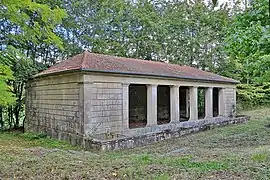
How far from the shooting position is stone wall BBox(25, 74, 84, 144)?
35.1 feet

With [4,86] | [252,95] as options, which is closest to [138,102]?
[252,95]

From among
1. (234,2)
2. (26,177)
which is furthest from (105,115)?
(234,2)

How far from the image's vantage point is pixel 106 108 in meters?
11.0

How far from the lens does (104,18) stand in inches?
774

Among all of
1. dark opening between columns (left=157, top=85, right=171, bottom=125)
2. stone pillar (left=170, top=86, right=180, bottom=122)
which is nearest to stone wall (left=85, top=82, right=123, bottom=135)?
stone pillar (left=170, top=86, right=180, bottom=122)

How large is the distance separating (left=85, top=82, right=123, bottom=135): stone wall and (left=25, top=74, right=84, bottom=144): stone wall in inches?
21.9

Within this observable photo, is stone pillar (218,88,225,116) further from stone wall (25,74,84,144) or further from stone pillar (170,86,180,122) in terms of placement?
stone wall (25,74,84,144)

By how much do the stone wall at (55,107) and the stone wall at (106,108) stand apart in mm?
555

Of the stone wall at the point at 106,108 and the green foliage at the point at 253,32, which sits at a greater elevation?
the green foliage at the point at 253,32

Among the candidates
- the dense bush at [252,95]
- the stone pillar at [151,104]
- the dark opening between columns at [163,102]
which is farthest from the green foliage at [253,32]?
the dense bush at [252,95]

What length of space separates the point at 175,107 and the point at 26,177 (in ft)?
35.4

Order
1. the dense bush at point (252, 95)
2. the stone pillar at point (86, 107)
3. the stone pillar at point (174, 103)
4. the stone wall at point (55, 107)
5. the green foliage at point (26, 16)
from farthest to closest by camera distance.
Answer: the dense bush at point (252, 95) < the stone pillar at point (174, 103) < the stone wall at point (55, 107) < the stone pillar at point (86, 107) < the green foliage at point (26, 16)

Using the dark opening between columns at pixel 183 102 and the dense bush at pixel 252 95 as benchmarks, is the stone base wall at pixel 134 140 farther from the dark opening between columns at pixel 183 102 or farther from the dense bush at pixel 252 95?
the dense bush at pixel 252 95

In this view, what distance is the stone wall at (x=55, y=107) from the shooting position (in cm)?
1070
